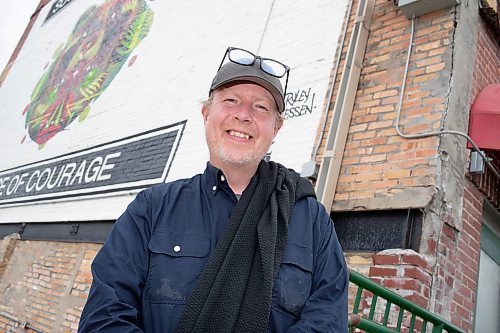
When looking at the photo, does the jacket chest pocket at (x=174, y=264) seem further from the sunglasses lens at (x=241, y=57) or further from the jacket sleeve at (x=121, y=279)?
the sunglasses lens at (x=241, y=57)

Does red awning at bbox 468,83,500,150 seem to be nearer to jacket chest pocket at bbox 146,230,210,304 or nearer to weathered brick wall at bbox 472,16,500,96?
weathered brick wall at bbox 472,16,500,96

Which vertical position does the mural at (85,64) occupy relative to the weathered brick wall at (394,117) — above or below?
above

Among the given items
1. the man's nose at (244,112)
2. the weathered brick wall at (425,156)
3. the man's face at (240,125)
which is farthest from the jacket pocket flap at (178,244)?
the weathered brick wall at (425,156)

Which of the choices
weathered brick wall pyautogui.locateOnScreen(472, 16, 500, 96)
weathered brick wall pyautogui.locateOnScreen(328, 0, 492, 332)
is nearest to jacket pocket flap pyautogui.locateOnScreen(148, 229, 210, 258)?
weathered brick wall pyautogui.locateOnScreen(328, 0, 492, 332)

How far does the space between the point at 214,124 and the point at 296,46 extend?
4.23 meters

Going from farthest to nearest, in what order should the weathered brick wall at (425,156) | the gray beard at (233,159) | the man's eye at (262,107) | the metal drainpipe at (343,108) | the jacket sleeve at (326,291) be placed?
the metal drainpipe at (343,108) → the weathered brick wall at (425,156) → the man's eye at (262,107) → the gray beard at (233,159) → the jacket sleeve at (326,291)

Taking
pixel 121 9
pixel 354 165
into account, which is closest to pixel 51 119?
pixel 121 9

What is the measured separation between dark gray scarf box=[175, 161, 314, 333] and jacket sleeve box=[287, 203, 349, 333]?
5.8 inches

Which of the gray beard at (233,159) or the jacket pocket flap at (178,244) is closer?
the jacket pocket flap at (178,244)

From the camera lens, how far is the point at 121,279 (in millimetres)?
1392

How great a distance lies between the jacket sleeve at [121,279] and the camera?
1.33 meters

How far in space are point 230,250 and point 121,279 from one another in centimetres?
35

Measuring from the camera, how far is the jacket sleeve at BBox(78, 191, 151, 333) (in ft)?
4.36

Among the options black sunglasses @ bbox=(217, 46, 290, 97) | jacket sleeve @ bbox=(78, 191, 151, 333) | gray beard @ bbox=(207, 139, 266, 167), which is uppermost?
black sunglasses @ bbox=(217, 46, 290, 97)
